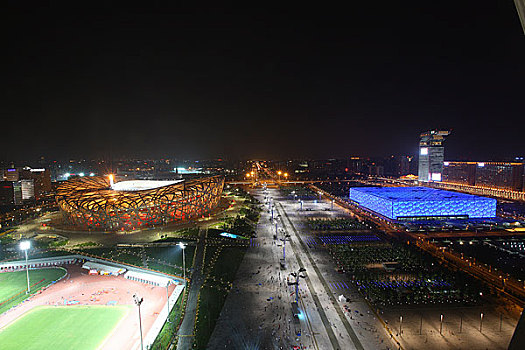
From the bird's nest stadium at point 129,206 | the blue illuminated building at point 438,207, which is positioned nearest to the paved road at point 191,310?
the bird's nest stadium at point 129,206

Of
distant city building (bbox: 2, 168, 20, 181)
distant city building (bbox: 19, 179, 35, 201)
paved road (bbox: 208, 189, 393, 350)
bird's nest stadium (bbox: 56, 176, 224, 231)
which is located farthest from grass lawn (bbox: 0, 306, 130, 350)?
distant city building (bbox: 2, 168, 20, 181)

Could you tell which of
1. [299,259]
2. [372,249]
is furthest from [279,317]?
[372,249]

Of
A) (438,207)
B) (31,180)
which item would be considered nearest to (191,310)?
(438,207)

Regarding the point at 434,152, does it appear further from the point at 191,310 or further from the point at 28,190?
the point at 28,190

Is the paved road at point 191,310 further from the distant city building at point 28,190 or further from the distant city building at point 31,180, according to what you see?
the distant city building at point 31,180

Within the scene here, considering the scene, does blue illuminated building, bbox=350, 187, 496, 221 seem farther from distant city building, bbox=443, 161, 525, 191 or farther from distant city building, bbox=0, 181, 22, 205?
distant city building, bbox=0, 181, 22, 205

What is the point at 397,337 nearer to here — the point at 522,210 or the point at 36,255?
the point at 36,255
